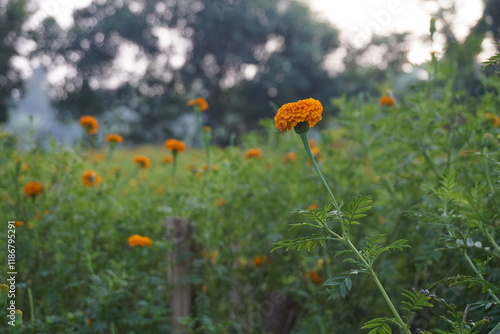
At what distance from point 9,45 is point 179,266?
1767cm

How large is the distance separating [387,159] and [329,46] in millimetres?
20172

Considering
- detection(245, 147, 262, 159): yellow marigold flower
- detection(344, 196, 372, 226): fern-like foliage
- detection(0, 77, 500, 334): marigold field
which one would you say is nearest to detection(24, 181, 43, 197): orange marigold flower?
detection(0, 77, 500, 334): marigold field

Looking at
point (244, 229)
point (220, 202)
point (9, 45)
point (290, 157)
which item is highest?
point (9, 45)

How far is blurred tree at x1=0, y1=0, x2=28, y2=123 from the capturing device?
16.1m

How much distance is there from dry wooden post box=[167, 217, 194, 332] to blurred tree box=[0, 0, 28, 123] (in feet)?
55.2

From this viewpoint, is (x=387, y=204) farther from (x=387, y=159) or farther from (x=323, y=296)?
(x=323, y=296)

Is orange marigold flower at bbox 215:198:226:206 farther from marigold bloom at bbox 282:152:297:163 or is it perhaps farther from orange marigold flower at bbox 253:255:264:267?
marigold bloom at bbox 282:152:297:163

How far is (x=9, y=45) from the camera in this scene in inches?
666

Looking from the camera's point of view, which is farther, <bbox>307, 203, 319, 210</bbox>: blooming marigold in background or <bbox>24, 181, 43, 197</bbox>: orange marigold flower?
<bbox>307, 203, 319, 210</bbox>: blooming marigold in background

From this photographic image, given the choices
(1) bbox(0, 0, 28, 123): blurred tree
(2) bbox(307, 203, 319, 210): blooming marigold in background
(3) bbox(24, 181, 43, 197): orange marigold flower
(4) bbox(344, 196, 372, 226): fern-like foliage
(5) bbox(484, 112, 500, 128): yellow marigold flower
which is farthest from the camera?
(1) bbox(0, 0, 28, 123): blurred tree

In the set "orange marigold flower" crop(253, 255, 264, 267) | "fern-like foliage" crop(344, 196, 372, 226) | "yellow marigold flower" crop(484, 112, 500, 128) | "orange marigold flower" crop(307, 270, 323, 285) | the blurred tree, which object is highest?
the blurred tree

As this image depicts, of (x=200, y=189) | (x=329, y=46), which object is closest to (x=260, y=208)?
(x=200, y=189)

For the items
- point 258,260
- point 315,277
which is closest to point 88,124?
point 258,260

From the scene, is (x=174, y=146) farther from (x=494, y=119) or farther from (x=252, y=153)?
(x=494, y=119)
